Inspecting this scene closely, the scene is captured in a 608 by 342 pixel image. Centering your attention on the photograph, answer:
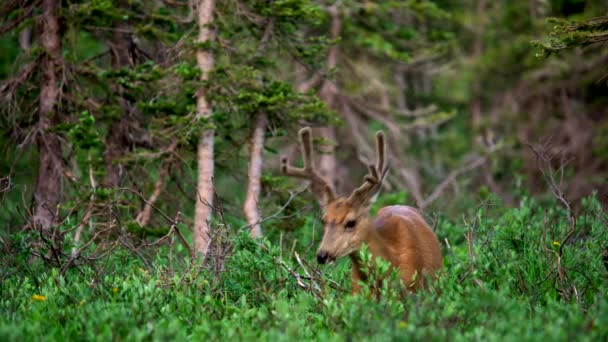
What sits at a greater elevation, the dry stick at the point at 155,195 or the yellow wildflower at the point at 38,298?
the yellow wildflower at the point at 38,298

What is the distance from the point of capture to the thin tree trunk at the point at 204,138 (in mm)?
12266

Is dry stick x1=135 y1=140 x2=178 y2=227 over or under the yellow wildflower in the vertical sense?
under

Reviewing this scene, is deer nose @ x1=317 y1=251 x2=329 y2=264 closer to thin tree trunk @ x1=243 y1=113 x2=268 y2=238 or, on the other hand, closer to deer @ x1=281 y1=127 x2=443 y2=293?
deer @ x1=281 y1=127 x2=443 y2=293

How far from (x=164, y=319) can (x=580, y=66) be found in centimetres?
1401

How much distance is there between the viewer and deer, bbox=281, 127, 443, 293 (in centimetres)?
902

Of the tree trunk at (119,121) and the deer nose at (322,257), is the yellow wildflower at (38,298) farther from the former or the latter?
the tree trunk at (119,121)

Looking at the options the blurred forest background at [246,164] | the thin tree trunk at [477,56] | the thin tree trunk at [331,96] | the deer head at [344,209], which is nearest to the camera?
the blurred forest background at [246,164]

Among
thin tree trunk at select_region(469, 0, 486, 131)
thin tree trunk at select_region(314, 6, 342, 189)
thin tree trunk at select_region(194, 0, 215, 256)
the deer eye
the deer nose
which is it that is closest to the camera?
the deer nose

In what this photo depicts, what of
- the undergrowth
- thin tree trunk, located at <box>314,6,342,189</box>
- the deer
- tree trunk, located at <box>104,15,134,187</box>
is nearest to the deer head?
the deer

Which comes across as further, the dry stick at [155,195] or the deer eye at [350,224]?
the dry stick at [155,195]

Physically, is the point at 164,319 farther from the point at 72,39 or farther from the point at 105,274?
the point at 72,39

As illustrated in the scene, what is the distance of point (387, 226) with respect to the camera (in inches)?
374

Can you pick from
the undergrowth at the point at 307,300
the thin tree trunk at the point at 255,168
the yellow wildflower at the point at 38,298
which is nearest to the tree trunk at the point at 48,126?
the undergrowth at the point at 307,300

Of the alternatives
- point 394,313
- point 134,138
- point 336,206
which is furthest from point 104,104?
point 394,313
